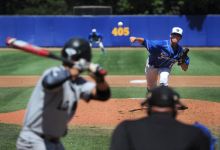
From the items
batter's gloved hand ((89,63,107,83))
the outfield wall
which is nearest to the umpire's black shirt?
batter's gloved hand ((89,63,107,83))

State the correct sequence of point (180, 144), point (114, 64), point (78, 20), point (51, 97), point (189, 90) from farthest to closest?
1. point (78, 20)
2. point (114, 64)
3. point (189, 90)
4. point (51, 97)
5. point (180, 144)

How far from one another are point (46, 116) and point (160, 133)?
1407 millimetres

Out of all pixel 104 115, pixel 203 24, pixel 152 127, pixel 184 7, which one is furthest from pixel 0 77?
pixel 184 7

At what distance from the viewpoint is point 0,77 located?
806 inches

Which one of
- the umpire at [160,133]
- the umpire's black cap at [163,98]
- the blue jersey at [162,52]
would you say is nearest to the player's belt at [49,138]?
the umpire at [160,133]

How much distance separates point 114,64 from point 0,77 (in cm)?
669

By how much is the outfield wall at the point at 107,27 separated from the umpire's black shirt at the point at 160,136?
3378 cm

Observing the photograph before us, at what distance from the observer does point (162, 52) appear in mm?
11836

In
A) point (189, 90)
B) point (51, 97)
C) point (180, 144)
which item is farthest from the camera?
point (189, 90)

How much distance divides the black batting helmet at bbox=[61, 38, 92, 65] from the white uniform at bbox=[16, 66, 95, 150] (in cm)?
13

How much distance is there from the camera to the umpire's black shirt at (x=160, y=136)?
3.53 metres

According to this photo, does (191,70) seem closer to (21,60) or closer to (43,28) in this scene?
(21,60)

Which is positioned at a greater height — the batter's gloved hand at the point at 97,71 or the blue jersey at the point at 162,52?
the batter's gloved hand at the point at 97,71

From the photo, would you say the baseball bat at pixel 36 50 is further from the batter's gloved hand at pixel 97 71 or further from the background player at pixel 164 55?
the background player at pixel 164 55
